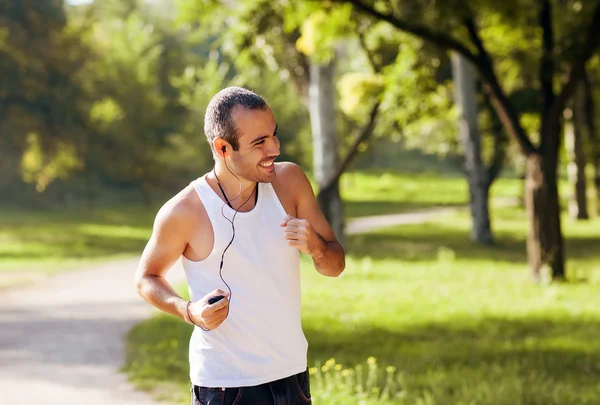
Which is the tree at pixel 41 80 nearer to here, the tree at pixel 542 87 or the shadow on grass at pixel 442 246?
the shadow on grass at pixel 442 246

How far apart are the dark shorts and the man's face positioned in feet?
2.29

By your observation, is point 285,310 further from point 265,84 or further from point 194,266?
point 265,84

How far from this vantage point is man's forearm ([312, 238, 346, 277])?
3383mm

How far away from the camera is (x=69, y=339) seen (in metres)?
10.9

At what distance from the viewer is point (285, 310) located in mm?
3443

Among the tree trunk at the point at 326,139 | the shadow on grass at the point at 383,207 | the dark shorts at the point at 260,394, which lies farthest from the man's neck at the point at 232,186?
the shadow on grass at the point at 383,207

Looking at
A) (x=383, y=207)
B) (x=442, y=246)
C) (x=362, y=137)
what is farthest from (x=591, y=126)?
(x=383, y=207)

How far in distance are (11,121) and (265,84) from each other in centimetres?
1780

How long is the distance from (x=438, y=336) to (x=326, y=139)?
10.1m

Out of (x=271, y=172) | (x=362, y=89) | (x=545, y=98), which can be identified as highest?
(x=362, y=89)

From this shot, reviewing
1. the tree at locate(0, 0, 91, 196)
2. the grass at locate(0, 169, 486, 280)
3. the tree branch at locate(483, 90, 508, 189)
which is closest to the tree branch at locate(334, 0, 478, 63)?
the grass at locate(0, 169, 486, 280)

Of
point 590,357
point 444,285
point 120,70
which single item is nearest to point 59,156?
point 120,70

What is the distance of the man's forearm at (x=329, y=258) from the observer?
3383 millimetres

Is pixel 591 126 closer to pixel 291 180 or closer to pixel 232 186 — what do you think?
A: pixel 291 180
